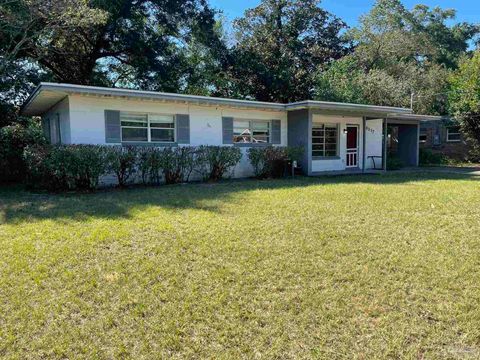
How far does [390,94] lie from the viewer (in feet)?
72.4

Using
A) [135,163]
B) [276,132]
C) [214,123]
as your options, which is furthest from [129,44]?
[135,163]

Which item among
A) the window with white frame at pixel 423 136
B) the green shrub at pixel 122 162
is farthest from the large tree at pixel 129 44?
the window with white frame at pixel 423 136

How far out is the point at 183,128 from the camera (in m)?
12.1

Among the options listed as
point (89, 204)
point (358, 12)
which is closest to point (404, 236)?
point (89, 204)

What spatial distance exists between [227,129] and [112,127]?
12.9ft

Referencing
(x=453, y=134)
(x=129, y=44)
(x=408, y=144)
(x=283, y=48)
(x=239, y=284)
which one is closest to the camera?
(x=239, y=284)

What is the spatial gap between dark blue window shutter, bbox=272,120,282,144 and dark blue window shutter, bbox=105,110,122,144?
586 cm

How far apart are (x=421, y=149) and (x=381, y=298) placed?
2182cm

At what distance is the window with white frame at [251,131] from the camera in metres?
13.5

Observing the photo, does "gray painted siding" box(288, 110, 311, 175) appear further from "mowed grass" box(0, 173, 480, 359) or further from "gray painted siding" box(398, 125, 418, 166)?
"gray painted siding" box(398, 125, 418, 166)

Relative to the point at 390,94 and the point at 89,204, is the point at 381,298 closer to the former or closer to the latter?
the point at 89,204

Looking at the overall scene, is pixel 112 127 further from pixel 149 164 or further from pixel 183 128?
pixel 183 128

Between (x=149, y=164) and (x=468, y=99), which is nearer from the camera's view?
(x=149, y=164)

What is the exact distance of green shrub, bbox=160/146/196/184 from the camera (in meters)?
10.7
